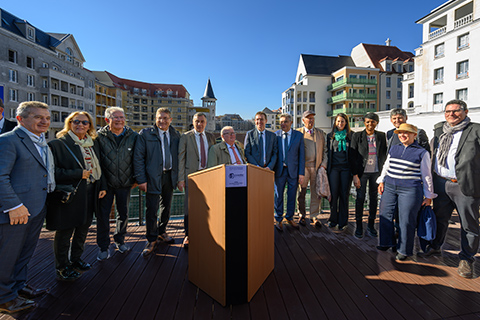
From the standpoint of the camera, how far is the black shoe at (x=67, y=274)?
3.11 m

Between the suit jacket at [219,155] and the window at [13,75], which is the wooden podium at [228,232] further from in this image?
the window at [13,75]

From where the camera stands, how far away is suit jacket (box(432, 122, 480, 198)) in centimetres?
318

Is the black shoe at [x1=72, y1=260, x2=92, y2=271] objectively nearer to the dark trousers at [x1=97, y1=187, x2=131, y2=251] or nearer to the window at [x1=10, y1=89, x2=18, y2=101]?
the dark trousers at [x1=97, y1=187, x2=131, y2=251]

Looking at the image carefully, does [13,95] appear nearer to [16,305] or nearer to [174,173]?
[174,173]

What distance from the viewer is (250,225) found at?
2.59m

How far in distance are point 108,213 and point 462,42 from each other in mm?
30873

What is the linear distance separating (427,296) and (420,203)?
1.31 metres

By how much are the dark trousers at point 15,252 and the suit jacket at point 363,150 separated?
4.67 meters

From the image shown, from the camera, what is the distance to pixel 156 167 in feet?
13.0

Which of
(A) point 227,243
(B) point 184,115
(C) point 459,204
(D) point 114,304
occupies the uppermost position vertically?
(B) point 184,115

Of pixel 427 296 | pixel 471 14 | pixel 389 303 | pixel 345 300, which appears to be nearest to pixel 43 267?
pixel 345 300

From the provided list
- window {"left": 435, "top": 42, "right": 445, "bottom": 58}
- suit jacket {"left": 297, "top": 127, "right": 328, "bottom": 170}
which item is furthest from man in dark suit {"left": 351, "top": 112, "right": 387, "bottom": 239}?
window {"left": 435, "top": 42, "right": 445, "bottom": 58}

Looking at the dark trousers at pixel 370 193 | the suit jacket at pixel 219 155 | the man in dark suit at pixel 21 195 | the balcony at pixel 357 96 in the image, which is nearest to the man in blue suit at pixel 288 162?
the dark trousers at pixel 370 193

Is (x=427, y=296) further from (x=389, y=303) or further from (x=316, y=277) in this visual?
(x=316, y=277)
